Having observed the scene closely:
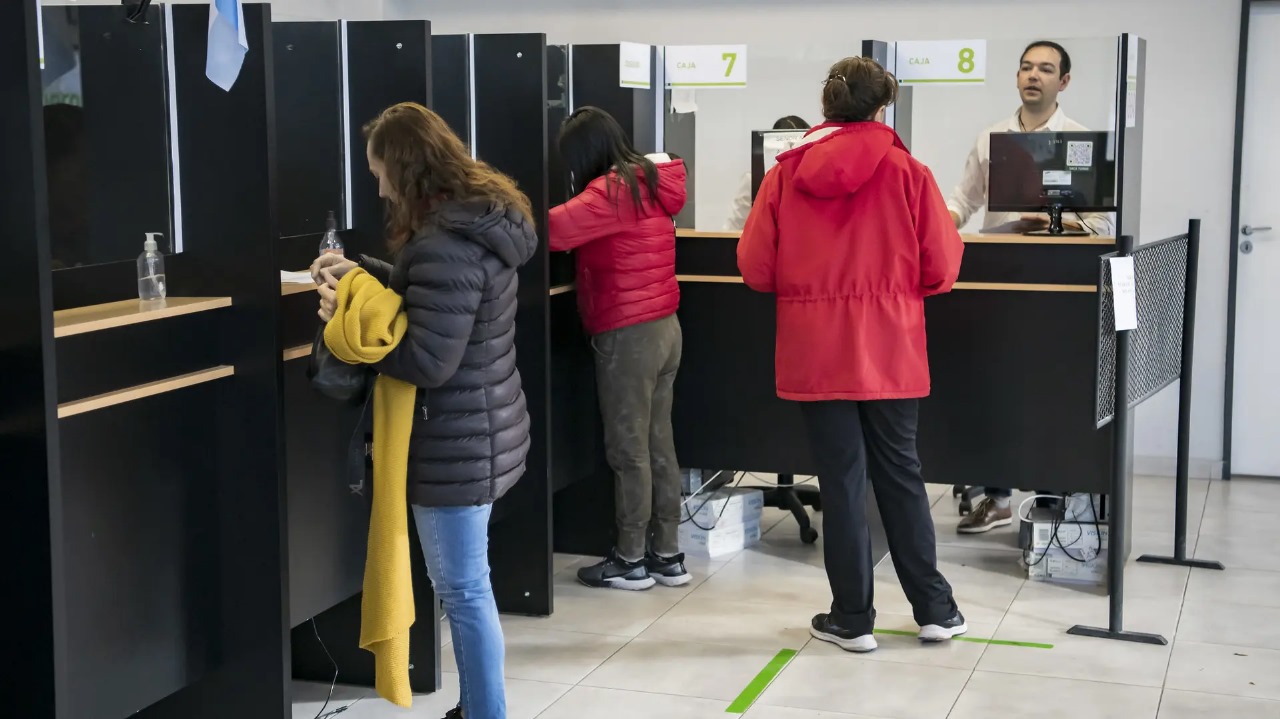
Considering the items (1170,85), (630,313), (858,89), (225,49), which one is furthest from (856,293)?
(1170,85)

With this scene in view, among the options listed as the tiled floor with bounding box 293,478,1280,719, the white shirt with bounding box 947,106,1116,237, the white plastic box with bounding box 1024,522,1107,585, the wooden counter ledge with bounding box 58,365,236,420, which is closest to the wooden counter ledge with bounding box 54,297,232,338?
the wooden counter ledge with bounding box 58,365,236,420

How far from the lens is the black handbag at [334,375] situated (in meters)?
2.94

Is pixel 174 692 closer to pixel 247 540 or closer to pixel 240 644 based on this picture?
pixel 240 644

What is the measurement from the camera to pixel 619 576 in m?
4.73

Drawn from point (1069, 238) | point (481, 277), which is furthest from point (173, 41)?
point (1069, 238)

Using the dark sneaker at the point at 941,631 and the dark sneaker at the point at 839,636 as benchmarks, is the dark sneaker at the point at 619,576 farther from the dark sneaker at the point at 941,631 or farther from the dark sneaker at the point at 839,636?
the dark sneaker at the point at 941,631

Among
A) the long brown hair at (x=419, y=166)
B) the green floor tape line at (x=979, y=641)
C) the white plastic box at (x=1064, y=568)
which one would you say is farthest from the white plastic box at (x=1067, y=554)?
the long brown hair at (x=419, y=166)

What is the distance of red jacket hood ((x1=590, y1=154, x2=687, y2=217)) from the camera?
178 inches

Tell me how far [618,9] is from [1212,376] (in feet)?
10.7

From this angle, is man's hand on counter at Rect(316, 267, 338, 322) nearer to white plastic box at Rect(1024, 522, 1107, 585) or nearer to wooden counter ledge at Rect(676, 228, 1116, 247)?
wooden counter ledge at Rect(676, 228, 1116, 247)

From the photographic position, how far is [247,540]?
3.08 m

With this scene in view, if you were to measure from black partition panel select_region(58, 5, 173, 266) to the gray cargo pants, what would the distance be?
6.05 ft

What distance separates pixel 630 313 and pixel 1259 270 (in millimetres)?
3258

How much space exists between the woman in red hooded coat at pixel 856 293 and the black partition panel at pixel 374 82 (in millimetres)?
996
